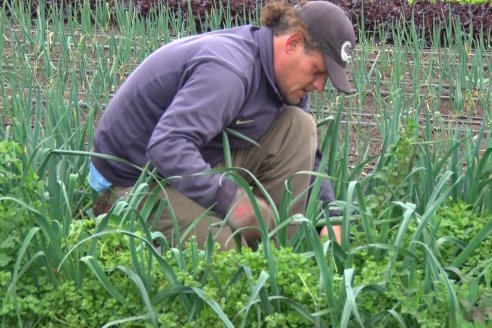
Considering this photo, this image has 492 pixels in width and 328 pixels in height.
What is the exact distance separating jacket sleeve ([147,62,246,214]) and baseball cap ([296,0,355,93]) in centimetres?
26

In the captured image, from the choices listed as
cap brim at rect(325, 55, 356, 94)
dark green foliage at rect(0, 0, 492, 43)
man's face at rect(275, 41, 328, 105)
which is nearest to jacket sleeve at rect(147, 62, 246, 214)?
man's face at rect(275, 41, 328, 105)

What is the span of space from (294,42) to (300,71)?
86 mm

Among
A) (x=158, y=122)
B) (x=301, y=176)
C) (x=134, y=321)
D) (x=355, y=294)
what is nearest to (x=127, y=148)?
(x=158, y=122)

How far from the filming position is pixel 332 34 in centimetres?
308

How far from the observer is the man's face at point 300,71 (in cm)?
310

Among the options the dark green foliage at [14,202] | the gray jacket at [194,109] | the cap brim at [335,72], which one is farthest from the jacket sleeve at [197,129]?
the dark green foliage at [14,202]

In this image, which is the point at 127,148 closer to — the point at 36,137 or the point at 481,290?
the point at 36,137

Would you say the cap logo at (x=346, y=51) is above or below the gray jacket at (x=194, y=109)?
above

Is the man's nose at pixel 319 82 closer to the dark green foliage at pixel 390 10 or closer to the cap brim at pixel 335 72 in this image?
Result: the cap brim at pixel 335 72

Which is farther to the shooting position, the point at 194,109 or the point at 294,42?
the point at 294,42

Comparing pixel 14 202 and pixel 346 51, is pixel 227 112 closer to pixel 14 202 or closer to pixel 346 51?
pixel 346 51

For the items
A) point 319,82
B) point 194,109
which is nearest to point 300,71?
point 319,82

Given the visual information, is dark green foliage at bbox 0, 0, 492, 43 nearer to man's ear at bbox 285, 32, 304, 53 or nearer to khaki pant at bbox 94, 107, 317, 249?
khaki pant at bbox 94, 107, 317, 249

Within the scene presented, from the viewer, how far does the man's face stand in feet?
10.2
